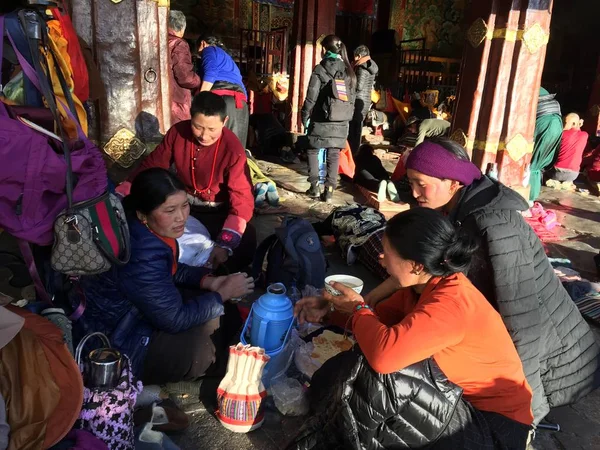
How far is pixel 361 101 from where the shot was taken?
8.14 metres

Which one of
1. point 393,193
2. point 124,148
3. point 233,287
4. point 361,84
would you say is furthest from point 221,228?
point 361,84

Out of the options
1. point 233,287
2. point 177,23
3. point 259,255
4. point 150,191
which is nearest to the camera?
point 150,191

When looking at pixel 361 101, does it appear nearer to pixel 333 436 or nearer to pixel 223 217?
pixel 223 217

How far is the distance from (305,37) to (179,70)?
3979mm

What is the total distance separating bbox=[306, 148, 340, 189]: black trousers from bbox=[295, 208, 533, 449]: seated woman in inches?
172

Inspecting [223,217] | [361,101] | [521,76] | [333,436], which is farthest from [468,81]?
[333,436]

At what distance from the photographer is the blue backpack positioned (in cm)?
348

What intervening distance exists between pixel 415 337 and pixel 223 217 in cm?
223

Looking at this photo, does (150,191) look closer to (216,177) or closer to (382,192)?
(216,177)

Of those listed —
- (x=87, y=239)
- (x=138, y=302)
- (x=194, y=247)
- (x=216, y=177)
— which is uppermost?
(x=87, y=239)

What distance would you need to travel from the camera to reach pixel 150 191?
7.82 feet

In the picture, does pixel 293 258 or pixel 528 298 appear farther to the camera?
pixel 293 258

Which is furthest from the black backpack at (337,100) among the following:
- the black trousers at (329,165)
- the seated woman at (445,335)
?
the seated woman at (445,335)

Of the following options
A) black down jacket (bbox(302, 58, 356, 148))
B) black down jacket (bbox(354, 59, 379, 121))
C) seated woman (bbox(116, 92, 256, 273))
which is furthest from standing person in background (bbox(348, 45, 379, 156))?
seated woman (bbox(116, 92, 256, 273))
